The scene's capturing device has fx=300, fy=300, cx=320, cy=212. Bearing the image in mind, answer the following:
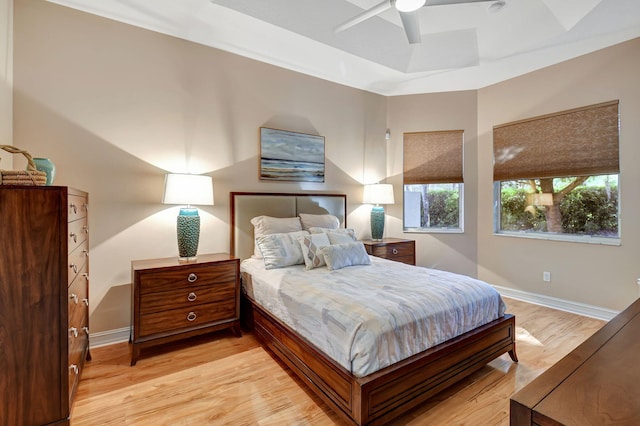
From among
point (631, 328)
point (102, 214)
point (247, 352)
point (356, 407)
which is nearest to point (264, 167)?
point (102, 214)

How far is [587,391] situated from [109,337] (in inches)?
132

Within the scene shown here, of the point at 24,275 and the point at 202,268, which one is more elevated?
the point at 24,275

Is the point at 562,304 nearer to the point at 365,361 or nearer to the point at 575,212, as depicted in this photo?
the point at 575,212

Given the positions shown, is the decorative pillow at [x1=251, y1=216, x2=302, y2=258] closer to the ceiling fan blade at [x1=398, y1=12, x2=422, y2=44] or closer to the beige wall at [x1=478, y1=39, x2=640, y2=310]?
the ceiling fan blade at [x1=398, y1=12, x2=422, y2=44]

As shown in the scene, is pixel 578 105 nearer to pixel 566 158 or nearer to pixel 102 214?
pixel 566 158

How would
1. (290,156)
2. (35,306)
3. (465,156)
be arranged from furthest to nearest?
(465,156) → (290,156) → (35,306)

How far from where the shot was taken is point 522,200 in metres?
4.09

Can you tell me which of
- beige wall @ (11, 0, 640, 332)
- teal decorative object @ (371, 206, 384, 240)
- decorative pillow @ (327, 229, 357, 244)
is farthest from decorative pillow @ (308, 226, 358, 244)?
teal decorative object @ (371, 206, 384, 240)

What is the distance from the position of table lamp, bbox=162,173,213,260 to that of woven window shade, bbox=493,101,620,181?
12.9 feet

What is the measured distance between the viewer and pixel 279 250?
2.94 meters

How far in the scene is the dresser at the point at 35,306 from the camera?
144cm

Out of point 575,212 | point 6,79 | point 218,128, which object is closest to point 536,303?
point 575,212

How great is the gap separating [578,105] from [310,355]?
13.3 ft

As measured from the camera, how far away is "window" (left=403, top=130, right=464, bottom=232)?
14.8 ft
